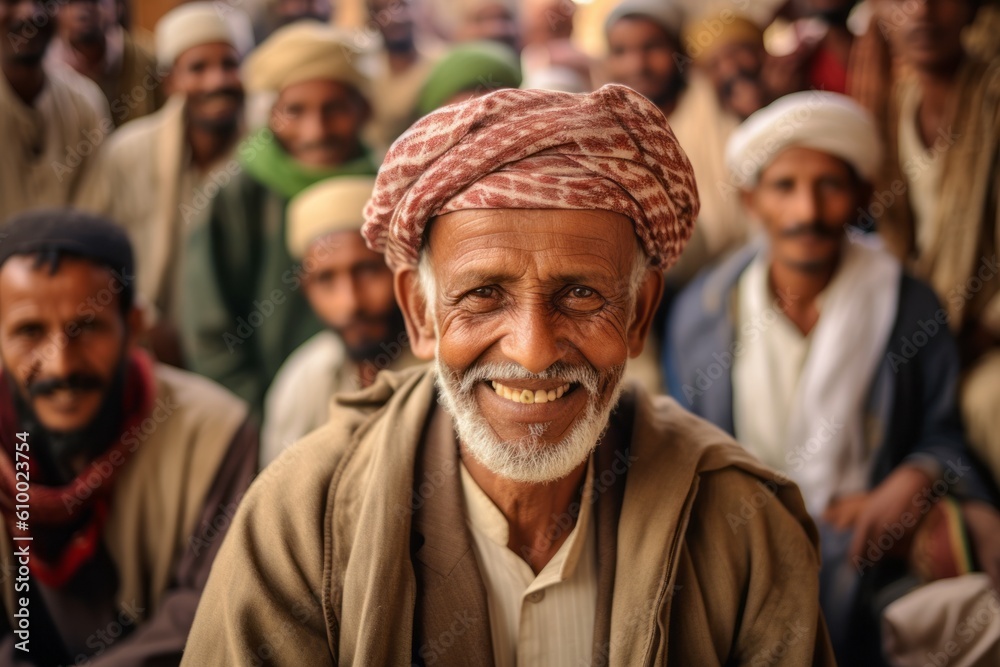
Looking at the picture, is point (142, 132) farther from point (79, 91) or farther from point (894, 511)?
point (894, 511)

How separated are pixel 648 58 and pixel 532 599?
242 cm

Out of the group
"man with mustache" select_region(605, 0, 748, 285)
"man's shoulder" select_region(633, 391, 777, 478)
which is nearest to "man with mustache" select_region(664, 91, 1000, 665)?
"man with mustache" select_region(605, 0, 748, 285)

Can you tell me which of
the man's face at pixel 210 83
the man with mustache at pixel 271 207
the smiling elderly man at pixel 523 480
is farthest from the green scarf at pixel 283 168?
the smiling elderly man at pixel 523 480

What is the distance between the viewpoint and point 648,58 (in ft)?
11.0

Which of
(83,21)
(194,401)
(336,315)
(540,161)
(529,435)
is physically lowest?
(194,401)

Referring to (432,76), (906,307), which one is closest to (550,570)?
(906,307)

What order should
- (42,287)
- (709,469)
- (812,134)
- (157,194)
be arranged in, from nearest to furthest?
(709,469), (42,287), (812,134), (157,194)

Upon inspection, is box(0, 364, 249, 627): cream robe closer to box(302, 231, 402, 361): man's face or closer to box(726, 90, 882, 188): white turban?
box(302, 231, 402, 361): man's face

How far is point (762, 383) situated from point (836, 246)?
0.54 meters

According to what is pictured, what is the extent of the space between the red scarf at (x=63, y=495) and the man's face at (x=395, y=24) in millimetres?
1983

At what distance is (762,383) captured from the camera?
9.37ft

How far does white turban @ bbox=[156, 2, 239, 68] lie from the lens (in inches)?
139

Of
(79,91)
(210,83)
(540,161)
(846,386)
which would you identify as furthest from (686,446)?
(79,91)

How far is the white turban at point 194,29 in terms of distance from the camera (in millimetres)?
3529
